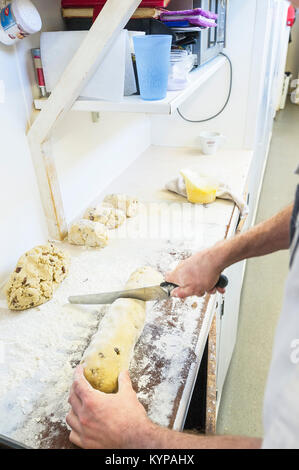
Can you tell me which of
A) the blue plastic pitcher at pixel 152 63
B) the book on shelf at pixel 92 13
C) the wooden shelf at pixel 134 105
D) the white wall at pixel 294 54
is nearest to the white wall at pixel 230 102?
the book on shelf at pixel 92 13

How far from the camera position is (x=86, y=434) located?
615 millimetres

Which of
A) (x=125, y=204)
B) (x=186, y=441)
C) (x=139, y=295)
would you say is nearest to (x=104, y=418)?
(x=186, y=441)

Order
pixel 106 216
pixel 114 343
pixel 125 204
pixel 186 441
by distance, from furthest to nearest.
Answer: pixel 125 204 < pixel 106 216 < pixel 114 343 < pixel 186 441

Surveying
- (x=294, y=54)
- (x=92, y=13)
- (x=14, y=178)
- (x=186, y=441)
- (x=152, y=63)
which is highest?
(x=92, y=13)

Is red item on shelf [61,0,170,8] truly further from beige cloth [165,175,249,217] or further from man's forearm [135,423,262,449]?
man's forearm [135,423,262,449]

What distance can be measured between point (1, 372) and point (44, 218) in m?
0.57

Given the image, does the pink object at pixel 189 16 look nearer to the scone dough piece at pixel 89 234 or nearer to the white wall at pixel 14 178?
the white wall at pixel 14 178

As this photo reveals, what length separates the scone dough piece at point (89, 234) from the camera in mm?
1193

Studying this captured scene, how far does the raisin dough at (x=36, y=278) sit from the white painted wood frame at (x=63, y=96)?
0.65ft

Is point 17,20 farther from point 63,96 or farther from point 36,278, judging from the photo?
point 36,278

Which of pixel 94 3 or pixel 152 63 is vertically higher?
pixel 94 3

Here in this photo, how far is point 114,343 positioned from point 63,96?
0.70 metres

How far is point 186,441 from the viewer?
55cm

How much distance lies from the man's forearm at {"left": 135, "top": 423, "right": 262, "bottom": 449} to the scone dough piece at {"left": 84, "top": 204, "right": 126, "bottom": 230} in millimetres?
831
